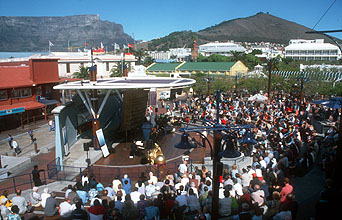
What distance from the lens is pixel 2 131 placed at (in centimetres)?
2759

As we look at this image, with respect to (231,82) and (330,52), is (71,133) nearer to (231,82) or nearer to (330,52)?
(231,82)

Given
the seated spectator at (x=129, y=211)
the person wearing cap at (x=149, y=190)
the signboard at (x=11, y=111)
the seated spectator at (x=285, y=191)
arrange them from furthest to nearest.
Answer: the signboard at (x=11, y=111) → the person wearing cap at (x=149, y=190) → the seated spectator at (x=285, y=191) → the seated spectator at (x=129, y=211)

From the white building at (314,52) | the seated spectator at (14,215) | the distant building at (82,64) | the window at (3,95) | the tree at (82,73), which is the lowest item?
the seated spectator at (14,215)

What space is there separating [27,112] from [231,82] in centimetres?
3178

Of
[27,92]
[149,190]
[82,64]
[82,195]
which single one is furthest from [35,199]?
[82,64]

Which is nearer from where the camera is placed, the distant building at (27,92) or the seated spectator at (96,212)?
the seated spectator at (96,212)

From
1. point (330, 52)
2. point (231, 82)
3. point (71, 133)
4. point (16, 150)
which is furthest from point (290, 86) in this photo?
point (330, 52)

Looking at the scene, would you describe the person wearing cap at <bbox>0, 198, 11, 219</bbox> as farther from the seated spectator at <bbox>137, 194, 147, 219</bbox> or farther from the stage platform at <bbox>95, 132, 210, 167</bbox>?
the stage platform at <bbox>95, 132, 210, 167</bbox>

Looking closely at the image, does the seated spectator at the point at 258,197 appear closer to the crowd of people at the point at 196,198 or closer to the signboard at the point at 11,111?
the crowd of people at the point at 196,198

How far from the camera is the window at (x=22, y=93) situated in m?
29.3

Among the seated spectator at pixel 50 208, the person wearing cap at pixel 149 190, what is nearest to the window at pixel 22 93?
the seated spectator at pixel 50 208

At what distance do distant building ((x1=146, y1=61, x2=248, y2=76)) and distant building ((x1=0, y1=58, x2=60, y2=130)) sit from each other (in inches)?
1246

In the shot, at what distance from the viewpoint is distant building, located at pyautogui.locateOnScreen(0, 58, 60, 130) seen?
2823 cm

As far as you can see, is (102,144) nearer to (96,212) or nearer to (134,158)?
(134,158)
